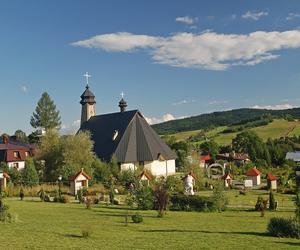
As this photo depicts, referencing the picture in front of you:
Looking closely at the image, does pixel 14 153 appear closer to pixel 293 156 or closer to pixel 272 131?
pixel 293 156

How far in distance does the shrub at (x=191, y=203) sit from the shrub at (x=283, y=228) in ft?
31.4

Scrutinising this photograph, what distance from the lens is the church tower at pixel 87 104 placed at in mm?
68812

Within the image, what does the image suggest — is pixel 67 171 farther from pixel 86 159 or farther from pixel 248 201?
pixel 248 201

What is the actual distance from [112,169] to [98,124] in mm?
16391

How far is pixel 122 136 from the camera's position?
5634 centimetres

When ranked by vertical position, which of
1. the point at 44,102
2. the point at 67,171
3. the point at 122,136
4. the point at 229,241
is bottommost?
the point at 229,241

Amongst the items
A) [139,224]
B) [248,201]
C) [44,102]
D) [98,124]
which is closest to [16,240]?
[139,224]

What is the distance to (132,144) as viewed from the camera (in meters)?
55.9

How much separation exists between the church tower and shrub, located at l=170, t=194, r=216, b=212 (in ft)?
139

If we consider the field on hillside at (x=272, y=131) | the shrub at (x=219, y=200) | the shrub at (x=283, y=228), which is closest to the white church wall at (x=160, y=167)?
the shrub at (x=219, y=200)

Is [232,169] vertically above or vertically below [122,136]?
below

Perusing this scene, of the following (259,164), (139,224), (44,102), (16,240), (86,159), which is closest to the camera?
(16,240)

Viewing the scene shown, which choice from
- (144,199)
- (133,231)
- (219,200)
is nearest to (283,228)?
(133,231)

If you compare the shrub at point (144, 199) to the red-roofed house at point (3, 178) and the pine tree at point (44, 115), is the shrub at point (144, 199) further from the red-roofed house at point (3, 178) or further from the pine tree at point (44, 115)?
the pine tree at point (44, 115)
